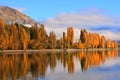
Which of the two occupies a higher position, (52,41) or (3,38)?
(3,38)

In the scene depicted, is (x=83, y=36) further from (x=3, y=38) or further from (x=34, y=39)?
(x=3, y=38)

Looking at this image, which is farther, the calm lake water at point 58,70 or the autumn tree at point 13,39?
the autumn tree at point 13,39

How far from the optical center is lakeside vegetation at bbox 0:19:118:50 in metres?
71.7

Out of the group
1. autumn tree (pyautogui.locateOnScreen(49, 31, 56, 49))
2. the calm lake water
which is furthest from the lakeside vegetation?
the calm lake water

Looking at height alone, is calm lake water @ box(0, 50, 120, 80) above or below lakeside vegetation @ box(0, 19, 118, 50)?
below

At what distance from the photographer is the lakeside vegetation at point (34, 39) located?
71.7 meters

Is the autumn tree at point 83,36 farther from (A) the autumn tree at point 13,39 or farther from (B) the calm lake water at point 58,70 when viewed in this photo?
(B) the calm lake water at point 58,70

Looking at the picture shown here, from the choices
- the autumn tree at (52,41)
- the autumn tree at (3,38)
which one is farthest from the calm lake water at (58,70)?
the autumn tree at (52,41)

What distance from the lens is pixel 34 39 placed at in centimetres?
8425

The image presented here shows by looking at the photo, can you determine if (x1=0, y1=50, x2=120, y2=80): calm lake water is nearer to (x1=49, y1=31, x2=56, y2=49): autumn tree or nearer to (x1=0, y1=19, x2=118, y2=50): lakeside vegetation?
(x1=0, y1=19, x2=118, y2=50): lakeside vegetation

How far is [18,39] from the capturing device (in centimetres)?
7544

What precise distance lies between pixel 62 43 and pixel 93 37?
28.4 meters

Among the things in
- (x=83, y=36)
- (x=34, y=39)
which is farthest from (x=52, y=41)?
(x=83, y=36)

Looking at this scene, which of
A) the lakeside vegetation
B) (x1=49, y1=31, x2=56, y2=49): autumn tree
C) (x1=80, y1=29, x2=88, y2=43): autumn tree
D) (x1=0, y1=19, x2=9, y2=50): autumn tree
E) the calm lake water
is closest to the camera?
the calm lake water
